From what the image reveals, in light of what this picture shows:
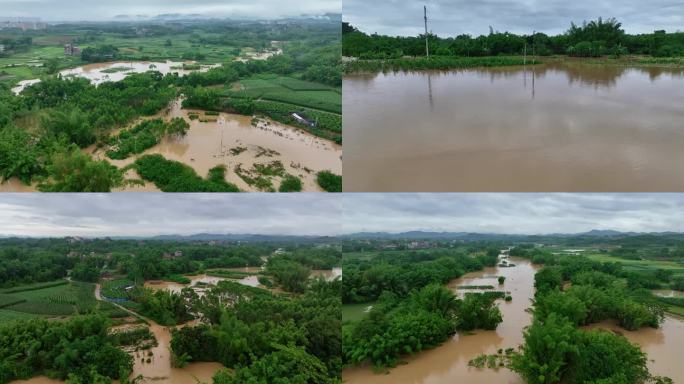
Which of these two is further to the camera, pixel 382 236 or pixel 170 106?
pixel 382 236

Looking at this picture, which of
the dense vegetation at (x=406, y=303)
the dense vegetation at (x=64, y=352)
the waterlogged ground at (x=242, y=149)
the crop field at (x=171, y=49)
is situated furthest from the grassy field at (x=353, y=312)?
the crop field at (x=171, y=49)

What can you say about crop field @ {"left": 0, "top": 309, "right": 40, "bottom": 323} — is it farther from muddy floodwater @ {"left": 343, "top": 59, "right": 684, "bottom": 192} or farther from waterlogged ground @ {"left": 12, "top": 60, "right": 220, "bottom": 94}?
muddy floodwater @ {"left": 343, "top": 59, "right": 684, "bottom": 192}

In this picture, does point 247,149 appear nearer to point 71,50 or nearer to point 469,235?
point 71,50

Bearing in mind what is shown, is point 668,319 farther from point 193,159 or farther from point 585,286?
point 193,159

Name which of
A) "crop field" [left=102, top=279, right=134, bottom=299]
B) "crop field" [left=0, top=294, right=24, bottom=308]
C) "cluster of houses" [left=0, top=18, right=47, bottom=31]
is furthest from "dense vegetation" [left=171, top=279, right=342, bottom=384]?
"cluster of houses" [left=0, top=18, right=47, bottom=31]

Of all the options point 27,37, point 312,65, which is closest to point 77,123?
point 27,37

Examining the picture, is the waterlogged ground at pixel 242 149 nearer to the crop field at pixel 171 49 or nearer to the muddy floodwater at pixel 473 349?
the crop field at pixel 171 49
